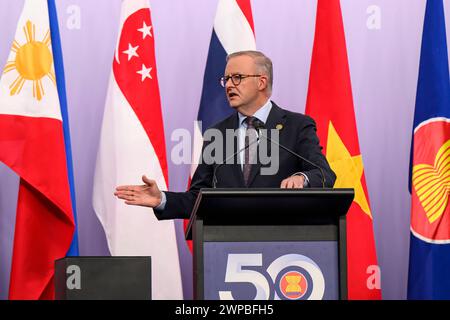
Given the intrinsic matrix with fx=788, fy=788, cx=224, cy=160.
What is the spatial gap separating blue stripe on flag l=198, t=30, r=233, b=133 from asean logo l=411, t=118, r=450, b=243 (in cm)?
105

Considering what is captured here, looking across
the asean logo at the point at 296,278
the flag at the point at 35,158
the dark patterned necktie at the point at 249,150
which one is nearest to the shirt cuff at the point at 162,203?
the dark patterned necktie at the point at 249,150

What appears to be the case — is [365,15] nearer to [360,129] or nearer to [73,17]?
[360,129]

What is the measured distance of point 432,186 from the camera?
4.08 meters

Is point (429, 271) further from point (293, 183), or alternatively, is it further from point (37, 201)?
point (37, 201)

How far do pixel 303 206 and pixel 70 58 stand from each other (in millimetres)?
2610

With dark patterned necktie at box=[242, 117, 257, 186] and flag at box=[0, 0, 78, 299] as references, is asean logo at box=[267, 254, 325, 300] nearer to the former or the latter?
dark patterned necktie at box=[242, 117, 257, 186]

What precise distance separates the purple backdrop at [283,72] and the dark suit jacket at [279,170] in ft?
4.29

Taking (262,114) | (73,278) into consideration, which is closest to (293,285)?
(73,278)

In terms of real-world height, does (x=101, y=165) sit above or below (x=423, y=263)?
above

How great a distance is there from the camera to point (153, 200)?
114 inches

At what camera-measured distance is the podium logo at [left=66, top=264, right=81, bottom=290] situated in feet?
8.14

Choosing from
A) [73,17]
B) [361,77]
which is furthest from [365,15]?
[73,17]

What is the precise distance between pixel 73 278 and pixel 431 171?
224 centimetres

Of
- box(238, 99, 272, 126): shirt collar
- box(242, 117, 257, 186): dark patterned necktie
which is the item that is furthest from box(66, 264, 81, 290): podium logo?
box(238, 99, 272, 126): shirt collar
